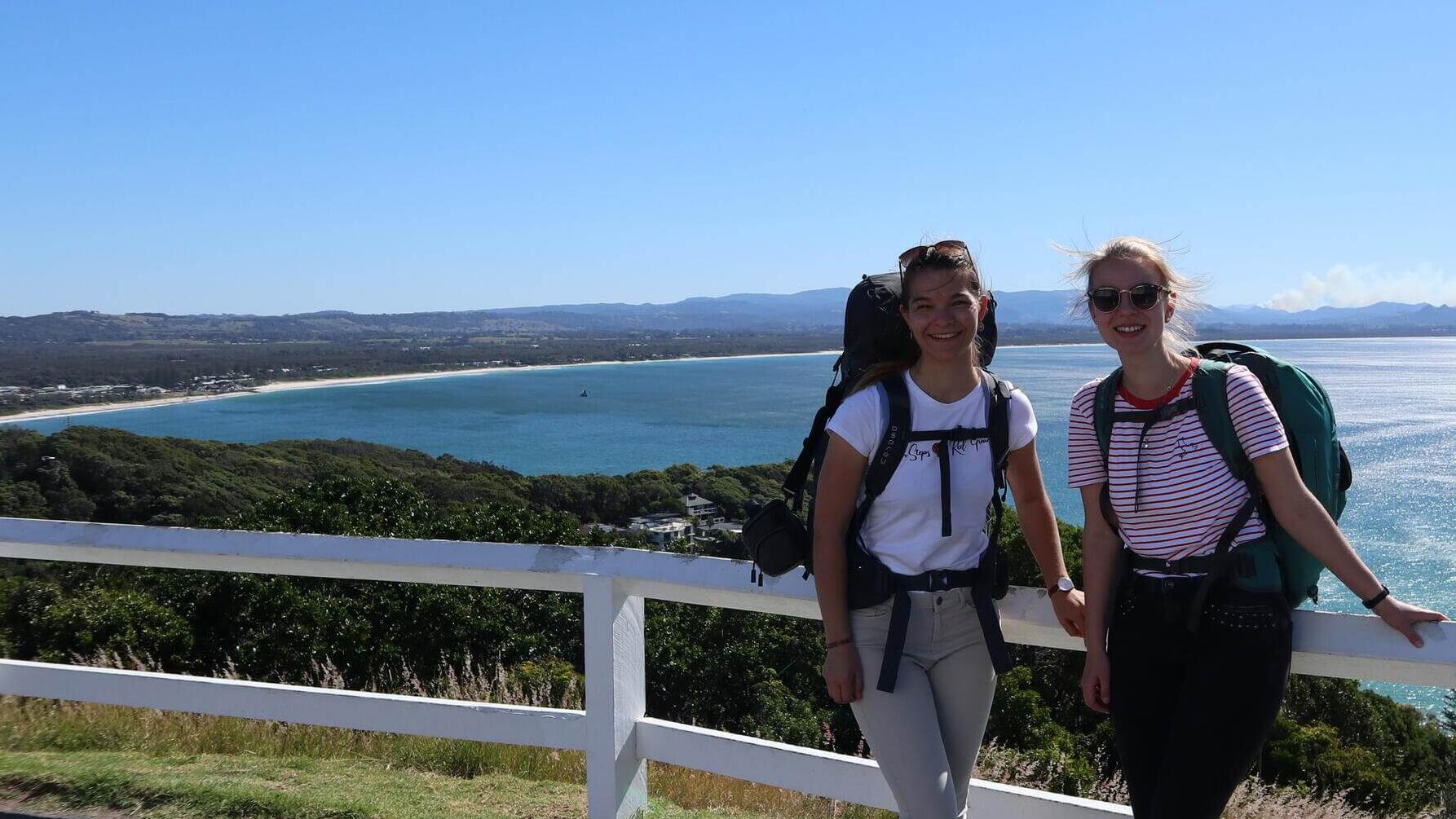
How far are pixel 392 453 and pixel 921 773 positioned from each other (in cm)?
5167

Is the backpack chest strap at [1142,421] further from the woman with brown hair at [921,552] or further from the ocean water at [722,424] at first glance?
the ocean water at [722,424]

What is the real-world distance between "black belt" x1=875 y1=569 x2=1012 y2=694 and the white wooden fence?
161mm

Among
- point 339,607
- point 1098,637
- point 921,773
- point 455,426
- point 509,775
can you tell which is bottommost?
point 455,426

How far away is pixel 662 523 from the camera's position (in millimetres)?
31922

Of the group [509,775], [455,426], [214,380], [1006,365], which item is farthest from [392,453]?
[1006,365]

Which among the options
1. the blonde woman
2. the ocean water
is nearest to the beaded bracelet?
the blonde woman

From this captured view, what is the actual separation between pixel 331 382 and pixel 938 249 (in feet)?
412

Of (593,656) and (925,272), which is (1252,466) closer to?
(925,272)

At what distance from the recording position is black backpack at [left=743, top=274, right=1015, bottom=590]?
200 cm

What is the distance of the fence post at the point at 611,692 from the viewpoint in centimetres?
248

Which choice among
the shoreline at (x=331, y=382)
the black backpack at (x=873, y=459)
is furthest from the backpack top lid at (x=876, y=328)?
the shoreline at (x=331, y=382)

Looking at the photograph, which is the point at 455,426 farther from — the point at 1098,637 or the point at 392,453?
the point at 1098,637

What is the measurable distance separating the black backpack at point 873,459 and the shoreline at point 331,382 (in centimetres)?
6697

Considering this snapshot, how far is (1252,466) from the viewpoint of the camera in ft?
6.09
